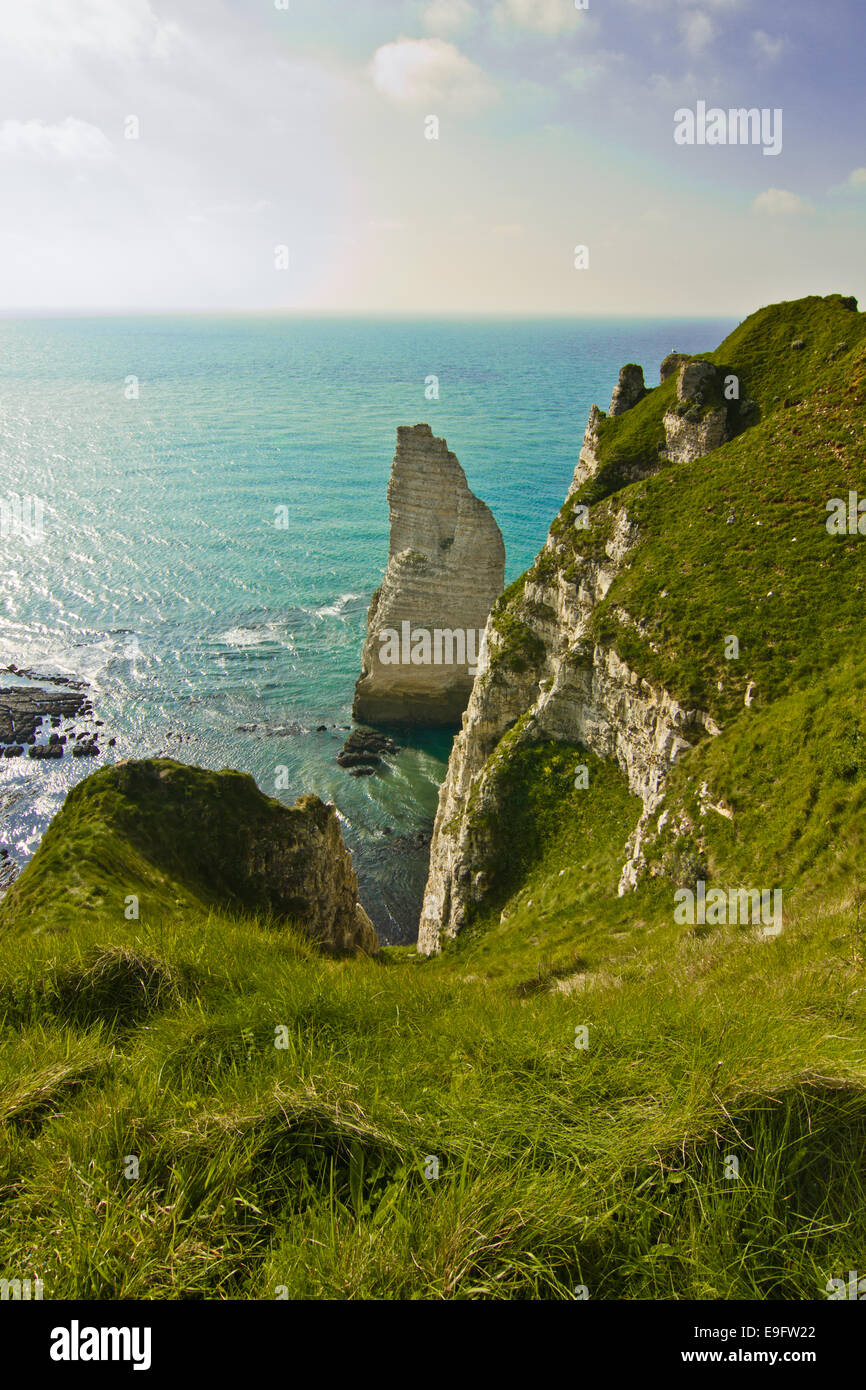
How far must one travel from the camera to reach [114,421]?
149750mm

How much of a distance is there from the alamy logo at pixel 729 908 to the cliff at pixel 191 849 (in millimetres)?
11271

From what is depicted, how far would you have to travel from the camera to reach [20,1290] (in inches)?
159

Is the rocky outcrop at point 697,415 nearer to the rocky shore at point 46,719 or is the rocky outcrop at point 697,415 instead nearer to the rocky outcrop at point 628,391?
the rocky outcrop at point 628,391

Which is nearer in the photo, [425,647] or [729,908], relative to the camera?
[729,908]

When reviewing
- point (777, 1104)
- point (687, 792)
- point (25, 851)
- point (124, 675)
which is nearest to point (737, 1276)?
point (777, 1104)

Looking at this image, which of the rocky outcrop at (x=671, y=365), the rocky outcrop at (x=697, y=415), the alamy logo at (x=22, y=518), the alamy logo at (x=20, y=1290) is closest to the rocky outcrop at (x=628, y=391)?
the rocky outcrop at (x=671, y=365)

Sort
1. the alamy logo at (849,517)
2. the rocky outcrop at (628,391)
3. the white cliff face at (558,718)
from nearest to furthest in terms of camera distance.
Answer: the white cliff face at (558,718), the alamy logo at (849,517), the rocky outcrop at (628,391)

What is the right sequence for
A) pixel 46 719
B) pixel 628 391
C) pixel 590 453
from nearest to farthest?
pixel 590 453
pixel 628 391
pixel 46 719

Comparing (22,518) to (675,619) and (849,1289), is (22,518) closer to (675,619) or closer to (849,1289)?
(675,619)

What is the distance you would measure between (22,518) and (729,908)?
345 ft

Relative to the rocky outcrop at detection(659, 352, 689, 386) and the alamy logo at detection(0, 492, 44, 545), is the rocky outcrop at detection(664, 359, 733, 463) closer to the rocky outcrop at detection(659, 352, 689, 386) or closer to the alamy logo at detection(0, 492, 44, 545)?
the rocky outcrop at detection(659, 352, 689, 386)

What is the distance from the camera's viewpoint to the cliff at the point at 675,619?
69.2ft

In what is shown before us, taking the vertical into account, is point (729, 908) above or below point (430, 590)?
below
